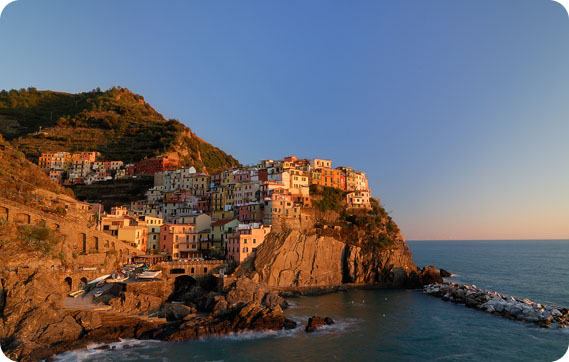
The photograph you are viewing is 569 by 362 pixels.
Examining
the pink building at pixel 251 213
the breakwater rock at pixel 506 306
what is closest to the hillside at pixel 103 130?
the pink building at pixel 251 213

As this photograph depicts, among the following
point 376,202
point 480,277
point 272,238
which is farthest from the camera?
point 376,202

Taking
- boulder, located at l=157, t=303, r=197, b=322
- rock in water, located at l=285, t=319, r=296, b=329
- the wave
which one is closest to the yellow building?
boulder, located at l=157, t=303, r=197, b=322

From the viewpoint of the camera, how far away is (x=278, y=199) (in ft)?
178

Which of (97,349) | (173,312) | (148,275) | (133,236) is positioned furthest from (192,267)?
(97,349)

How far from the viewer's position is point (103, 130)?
329ft

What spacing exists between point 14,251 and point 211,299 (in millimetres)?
18251

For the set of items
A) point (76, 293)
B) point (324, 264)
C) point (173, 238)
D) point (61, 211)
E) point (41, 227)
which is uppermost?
point (61, 211)

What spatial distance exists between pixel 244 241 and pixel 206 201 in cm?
1850

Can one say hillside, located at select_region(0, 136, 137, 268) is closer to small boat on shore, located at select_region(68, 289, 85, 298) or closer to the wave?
small boat on shore, located at select_region(68, 289, 85, 298)

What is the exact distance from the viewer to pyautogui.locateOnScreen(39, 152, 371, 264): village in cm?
4950

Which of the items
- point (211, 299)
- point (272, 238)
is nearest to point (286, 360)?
point (211, 299)

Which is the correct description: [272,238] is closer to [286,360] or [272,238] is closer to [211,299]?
[211,299]

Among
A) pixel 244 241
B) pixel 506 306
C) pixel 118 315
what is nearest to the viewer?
pixel 118 315

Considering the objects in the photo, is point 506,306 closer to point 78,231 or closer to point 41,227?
point 78,231
